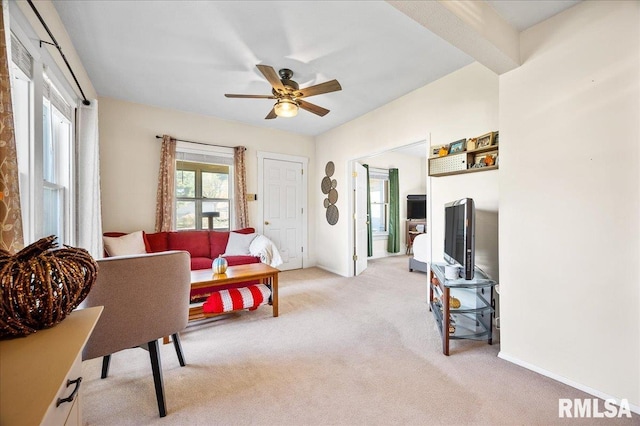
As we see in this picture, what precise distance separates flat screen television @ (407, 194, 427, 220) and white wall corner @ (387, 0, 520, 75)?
4.90m

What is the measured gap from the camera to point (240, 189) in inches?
172

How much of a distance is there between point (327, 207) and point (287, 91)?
2.57 metres

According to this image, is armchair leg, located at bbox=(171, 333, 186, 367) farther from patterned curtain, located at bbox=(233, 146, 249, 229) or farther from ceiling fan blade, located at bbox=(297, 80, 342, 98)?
patterned curtain, located at bbox=(233, 146, 249, 229)

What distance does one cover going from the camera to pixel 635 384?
57.7 inches

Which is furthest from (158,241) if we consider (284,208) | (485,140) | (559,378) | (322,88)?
(559,378)

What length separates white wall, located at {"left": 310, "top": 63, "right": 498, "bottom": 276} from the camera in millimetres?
2562

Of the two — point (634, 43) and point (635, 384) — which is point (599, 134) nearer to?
point (634, 43)

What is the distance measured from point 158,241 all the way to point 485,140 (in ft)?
13.3

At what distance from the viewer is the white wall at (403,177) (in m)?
6.41

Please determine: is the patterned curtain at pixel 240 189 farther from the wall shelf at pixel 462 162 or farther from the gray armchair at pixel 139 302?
the wall shelf at pixel 462 162

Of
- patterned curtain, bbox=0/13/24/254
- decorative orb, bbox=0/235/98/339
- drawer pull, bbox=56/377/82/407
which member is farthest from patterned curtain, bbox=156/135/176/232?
drawer pull, bbox=56/377/82/407

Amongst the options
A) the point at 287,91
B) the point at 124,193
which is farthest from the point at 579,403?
the point at 124,193

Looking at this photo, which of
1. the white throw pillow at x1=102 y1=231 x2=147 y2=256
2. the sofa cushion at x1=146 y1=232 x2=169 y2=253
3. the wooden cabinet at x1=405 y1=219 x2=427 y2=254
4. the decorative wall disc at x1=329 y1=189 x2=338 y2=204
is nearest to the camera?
the white throw pillow at x1=102 y1=231 x2=147 y2=256

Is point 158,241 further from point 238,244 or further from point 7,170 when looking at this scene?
point 7,170
